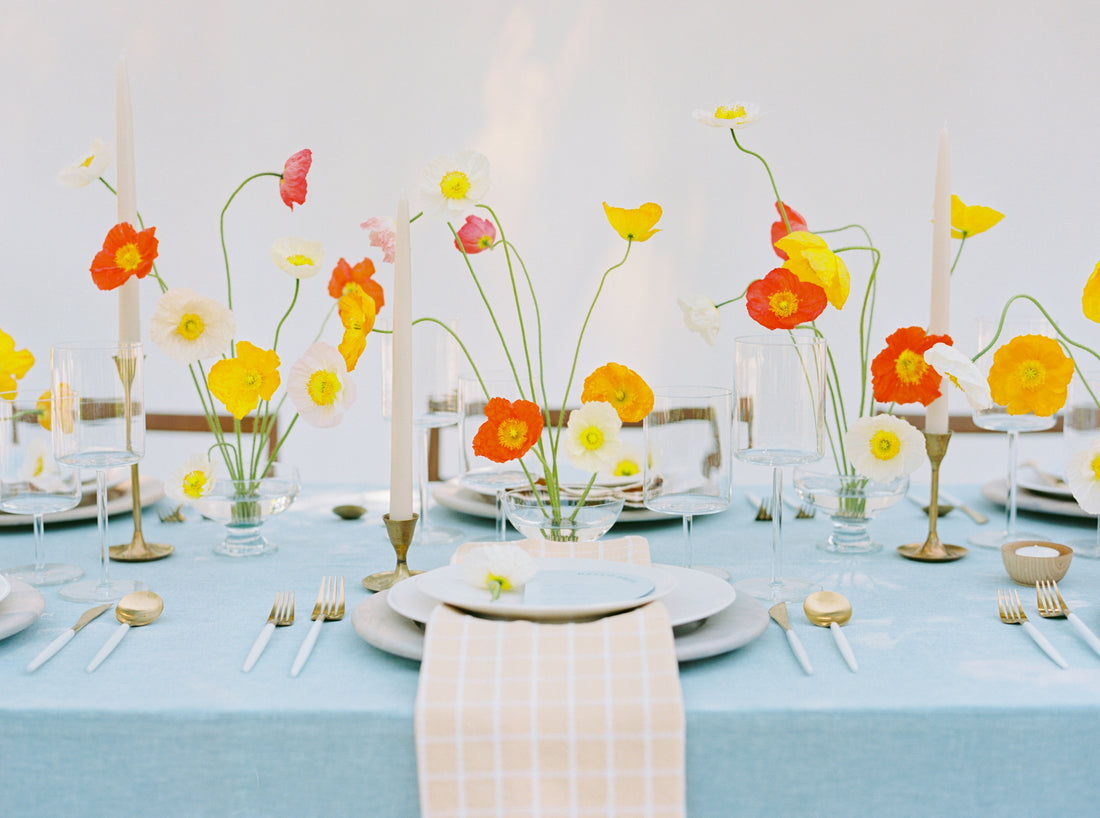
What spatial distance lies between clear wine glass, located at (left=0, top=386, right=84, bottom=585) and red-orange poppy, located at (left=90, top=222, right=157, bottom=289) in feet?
0.45

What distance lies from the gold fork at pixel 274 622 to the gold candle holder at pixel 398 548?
0.30 feet

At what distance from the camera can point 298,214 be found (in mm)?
3334

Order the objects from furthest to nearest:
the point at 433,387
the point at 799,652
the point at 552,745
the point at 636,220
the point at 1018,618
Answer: the point at 433,387
the point at 636,220
the point at 1018,618
the point at 799,652
the point at 552,745

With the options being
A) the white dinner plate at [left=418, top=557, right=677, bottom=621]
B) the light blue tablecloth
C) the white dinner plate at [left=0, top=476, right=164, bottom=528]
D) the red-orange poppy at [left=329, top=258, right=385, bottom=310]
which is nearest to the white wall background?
the white dinner plate at [left=0, top=476, right=164, bottom=528]

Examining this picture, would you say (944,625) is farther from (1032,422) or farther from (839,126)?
(839,126)

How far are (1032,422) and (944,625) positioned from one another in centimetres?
46

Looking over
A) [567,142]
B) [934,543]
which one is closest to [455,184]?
[934,543]

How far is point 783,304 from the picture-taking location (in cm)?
97

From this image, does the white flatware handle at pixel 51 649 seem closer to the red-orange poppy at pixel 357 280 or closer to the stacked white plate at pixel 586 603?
the stacked white plate at pixel 586 603

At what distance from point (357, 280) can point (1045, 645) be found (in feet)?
2.40

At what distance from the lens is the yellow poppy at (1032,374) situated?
98 centimetres

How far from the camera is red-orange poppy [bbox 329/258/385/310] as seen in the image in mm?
1122

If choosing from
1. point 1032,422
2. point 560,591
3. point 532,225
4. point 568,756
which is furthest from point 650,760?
point 532,225

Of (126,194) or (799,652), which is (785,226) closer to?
(799,652)
